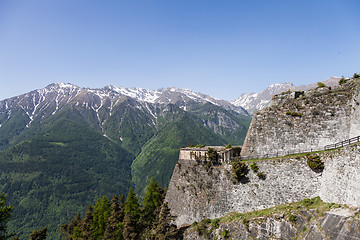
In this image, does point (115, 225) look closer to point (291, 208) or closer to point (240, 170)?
point (240, 170)

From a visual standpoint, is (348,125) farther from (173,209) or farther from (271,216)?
(173,209)

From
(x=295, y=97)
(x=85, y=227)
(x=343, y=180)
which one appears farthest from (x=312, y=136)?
(x=85, y=227)

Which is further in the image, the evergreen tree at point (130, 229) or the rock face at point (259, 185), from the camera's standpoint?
the evergreen tree at point (130, 229)

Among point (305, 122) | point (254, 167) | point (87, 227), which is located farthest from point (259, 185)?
point (87, 227)

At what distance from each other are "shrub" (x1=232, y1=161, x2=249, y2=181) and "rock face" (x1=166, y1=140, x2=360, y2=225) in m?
0.65

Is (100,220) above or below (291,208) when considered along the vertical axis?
below

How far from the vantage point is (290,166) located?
79.9 feet

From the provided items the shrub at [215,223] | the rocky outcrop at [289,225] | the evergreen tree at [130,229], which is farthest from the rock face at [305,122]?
the evergreen tree at [130,229]

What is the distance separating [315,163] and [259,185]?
7069 millimetres

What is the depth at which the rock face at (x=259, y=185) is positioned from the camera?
19094 mm

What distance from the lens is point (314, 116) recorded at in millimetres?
25828

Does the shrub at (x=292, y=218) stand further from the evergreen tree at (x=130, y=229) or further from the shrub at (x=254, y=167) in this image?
the evergreen tree at (x=130, y=229)

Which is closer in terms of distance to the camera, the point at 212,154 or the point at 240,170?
the point at 240,170

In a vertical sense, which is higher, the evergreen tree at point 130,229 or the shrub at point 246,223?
the shrub at point 246,223
